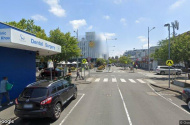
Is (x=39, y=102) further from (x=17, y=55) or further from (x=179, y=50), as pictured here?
(x=179, y=50)

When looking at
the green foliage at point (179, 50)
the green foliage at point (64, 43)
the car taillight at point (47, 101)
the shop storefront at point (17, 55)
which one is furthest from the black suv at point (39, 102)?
the green foliage at point (179, 50)

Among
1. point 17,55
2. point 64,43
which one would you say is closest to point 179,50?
point 64,43

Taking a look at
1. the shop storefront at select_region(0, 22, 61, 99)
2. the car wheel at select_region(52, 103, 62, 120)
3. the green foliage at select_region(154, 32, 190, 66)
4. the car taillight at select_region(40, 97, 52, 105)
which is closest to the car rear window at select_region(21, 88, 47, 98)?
the car taillight at select_region(40, 97, 52, 105)

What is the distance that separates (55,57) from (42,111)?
1650 centimetres

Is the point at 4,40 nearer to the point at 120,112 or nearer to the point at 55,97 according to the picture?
the point at 55,97

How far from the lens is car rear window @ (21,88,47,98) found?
6.18 m

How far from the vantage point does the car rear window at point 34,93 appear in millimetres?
6183

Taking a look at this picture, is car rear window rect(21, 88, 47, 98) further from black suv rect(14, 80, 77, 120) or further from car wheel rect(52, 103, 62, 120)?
car wheel rect(52, 103, 62, 120)

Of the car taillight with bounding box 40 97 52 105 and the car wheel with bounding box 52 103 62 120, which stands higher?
the car taillight with bounding box 40 97 52 105

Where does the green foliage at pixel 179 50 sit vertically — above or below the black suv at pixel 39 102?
above

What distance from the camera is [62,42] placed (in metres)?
21.4

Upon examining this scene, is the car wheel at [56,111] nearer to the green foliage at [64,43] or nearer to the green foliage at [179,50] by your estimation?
the green foliage at [64,43]

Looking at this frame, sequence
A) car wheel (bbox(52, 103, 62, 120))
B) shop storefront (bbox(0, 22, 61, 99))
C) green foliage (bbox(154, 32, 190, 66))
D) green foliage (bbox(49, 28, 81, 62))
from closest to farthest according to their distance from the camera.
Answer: car wheel (bbox(52, 103, 62, 120))
shop storefront (bbox(0, 22, 61, 99))
green foliage (bbox(154, 32, 190, 66))
green foliage (bbox(49, 28, 81, 62))

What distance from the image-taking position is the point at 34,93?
6.28 metres
